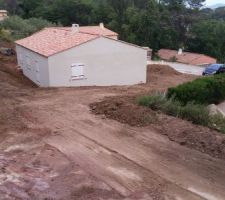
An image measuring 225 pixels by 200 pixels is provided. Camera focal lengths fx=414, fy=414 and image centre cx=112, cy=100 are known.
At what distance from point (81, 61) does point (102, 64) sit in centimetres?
150

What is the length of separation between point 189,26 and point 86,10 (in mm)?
18381

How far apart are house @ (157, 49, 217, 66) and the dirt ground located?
3597cm

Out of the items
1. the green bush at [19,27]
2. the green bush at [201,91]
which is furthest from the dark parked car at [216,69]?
the green bush at [19,27]

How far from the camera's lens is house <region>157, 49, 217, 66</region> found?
51134mm

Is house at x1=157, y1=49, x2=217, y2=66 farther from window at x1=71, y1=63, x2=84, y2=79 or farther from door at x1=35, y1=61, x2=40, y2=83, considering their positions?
door at x1=35, y1=61, x2=40, y2=83

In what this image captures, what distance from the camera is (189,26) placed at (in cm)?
6456

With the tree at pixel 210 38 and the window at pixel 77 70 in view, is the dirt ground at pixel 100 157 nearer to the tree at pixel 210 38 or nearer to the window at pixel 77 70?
the window at pixel 77 70

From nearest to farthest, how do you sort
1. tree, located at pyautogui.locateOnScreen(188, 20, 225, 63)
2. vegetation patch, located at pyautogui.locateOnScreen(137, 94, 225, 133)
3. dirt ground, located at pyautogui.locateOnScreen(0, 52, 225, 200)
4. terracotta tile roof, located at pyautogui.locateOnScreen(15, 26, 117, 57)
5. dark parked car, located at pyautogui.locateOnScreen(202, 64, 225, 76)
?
dirt ground, located at pyautogui.locateOnScreen(0, 52, 225, 200) → vegetation patch, located at pyautogui.locateOnScreen(137, 94, 225, 133) → terracotta tile roof, located at pyautogui.locateOnScreen(15, 26, 117, 57) → dark parked car, located at pyautogui.locateOnScreen(202, 64, 225, 76) → tree, located at pyautogui.locateOnScreen(188, 20, 225, 63)

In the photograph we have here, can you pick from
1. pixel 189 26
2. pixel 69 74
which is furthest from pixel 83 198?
pixel 189 26

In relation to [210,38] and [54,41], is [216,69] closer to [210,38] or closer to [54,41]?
[54,41]

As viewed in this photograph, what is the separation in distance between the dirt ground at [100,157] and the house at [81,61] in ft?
21.8

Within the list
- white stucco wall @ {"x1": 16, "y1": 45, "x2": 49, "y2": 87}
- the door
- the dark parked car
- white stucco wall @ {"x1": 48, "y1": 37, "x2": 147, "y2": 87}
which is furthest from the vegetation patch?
the dark parked car

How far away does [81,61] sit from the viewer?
23.7 metres

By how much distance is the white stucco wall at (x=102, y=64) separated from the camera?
2303cm
